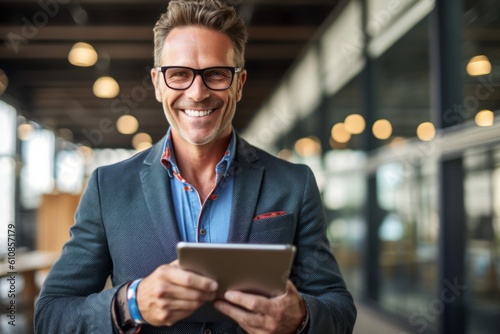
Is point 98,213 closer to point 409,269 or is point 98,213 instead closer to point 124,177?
point 124,177

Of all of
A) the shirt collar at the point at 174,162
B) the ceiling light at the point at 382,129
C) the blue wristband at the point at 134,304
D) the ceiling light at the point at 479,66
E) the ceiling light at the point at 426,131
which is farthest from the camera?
the ceiling light at the point at 382,129

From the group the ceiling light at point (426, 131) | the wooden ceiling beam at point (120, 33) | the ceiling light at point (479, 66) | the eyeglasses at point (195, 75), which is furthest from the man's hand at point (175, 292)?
the wooden ceiling beam at point (120, 33)

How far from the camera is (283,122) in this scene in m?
13.2

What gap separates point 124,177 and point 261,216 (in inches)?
15.4

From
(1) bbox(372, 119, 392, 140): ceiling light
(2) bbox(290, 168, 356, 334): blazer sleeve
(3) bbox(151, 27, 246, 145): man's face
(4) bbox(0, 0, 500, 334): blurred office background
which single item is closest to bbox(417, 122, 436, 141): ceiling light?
(4) bbox(0, 0, 500, 334): blurred office background

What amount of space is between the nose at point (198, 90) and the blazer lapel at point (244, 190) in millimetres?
218

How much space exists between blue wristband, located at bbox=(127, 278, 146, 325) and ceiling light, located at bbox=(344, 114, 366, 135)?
6.16 m

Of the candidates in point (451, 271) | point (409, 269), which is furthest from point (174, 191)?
point (409, 269)

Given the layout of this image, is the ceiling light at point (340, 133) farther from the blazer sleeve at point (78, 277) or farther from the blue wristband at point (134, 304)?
the blue wristband at point (134, 304)

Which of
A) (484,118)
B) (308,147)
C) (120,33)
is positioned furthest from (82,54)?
(484,118)

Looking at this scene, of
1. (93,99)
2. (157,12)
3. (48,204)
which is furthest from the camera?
(93,99)

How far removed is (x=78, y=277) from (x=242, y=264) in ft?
1.70

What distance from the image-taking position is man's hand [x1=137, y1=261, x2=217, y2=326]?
1.32 metres

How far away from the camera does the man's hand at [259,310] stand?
1.36 meters
